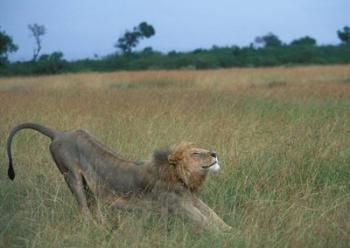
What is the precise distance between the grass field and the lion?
0.09m

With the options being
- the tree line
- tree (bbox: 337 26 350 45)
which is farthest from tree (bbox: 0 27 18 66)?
tree (bbox: 337 26 350 45)

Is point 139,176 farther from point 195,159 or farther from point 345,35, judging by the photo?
point 345,35

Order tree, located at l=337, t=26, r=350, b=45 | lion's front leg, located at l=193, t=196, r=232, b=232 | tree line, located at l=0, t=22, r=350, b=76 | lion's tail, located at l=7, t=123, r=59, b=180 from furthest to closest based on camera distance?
tree, located at l=337, t=26, r=350, b=45 → tree line, located at l=0, t=22, r=350, b=76 → lion's tail, located at l=7, t=123, r=59, b=180 → lion's front leg, located at l=193, t=196, r=232, b=232

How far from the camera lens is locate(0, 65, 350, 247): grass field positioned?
4027 mm

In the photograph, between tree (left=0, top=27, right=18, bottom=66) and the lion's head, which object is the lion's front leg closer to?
the lion's head

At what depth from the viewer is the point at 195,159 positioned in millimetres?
4441

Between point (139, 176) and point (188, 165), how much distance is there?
1.12ft

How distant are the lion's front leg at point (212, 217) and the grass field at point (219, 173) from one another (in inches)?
4.4

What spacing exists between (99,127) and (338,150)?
271 centimetres

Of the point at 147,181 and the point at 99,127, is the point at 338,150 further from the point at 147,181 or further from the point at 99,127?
the point at 99,127

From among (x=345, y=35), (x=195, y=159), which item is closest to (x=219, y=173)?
(x=195, y=159)

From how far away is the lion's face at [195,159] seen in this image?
442 centimetres

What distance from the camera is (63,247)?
3848 mm

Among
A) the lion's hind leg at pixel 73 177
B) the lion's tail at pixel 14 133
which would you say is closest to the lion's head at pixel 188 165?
the lion's hind leg at pixel 73 177
